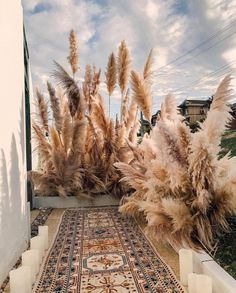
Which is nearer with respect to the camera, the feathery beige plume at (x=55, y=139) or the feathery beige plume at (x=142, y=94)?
the feathery beige plume at (x=142, y=94)

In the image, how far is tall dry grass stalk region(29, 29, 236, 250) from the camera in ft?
6.76

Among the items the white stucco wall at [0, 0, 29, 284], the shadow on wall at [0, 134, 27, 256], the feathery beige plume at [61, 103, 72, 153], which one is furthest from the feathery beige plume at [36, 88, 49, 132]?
the shadow on wall at [0, 134, 27, 256]

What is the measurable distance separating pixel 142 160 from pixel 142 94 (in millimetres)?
930

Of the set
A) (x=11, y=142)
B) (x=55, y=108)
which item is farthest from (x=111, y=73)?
(x=11, y=142)

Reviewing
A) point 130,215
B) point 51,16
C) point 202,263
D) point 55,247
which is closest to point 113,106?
point 51,16

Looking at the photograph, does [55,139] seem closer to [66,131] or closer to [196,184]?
[66,131]

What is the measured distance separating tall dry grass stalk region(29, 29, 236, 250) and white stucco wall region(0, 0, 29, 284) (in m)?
1.07

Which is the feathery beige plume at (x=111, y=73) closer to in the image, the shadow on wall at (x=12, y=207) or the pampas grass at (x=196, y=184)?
the pampas grass at (x=196, y=184)

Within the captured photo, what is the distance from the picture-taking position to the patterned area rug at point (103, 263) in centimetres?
165

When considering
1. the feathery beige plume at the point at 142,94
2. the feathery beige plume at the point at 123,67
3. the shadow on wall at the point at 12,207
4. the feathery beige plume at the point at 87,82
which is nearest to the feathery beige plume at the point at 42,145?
the feathery beige plume at the point at 87,82

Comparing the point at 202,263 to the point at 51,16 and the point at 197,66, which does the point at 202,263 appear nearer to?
the point at 51,16

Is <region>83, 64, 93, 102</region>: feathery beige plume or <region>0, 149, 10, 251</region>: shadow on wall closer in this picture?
<region>0, 149, 10, 251</region>: shadow on wall

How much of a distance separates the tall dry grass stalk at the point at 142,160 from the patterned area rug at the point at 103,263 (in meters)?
0.27

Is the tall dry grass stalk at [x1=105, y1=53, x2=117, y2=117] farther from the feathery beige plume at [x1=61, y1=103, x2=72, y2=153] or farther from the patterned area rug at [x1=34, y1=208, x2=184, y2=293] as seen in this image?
the patterned area rug at [x1=34, y1=208, x2=184, y2=293]
